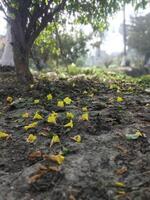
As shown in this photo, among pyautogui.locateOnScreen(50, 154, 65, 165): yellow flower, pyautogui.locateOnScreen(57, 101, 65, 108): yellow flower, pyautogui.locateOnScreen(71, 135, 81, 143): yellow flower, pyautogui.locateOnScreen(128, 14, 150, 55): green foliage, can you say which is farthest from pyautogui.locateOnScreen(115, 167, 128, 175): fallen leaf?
pyautogui.locateOnScreen(128, 14, 150, 55): green foliage

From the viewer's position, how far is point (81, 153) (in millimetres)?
4453

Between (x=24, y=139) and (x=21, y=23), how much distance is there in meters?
4.23

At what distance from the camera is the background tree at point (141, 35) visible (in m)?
36.8

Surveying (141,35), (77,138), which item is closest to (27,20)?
(77,138)

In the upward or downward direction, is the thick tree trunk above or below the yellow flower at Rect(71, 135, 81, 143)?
above

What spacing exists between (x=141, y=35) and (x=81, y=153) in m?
34.1

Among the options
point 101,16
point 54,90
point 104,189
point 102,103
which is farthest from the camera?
point 101,16

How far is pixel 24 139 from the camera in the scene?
4.98 metres

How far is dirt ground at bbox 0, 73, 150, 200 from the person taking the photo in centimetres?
373

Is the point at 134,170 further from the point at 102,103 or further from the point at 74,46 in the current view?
the point at 74,46

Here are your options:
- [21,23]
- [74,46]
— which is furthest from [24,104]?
[74,46]

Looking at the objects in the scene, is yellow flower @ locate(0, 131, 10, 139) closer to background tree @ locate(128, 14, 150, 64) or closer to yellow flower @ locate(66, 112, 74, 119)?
yellow flower @ locate(66, 112, 74, 119)

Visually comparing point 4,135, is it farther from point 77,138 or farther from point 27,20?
point 27,20

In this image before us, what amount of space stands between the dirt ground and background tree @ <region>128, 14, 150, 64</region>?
3040 centimetres
